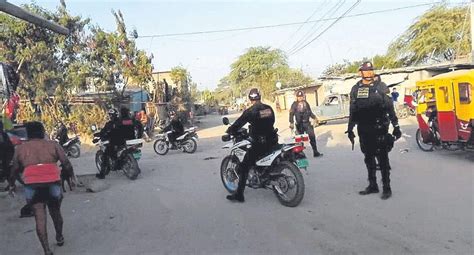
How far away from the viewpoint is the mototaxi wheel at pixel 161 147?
1434 cm

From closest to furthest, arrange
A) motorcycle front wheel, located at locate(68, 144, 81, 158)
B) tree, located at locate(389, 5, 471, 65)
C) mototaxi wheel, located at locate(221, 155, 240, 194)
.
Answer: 1. mototaxi wheel, located at locate(221, 155, 240, 194)
2. motorcycle front wheel, located at locate(68, 144, 81, 158)
3. tree, located at locate(389, 5, 471, 65)

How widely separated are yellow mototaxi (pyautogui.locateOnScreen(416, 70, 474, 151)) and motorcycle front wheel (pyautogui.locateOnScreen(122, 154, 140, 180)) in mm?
6647

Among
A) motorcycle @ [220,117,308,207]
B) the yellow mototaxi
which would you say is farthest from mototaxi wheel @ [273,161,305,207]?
the yellow mototaxi

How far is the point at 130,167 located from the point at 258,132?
4.10 m

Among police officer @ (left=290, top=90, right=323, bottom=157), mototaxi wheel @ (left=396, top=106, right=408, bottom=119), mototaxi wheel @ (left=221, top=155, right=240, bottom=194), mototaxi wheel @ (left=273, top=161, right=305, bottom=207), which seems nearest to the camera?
mototaxi wheel @ (left=273, top=161, right=305, bottom=207)

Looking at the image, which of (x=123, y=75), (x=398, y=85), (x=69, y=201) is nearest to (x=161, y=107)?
(x=123, y=75)

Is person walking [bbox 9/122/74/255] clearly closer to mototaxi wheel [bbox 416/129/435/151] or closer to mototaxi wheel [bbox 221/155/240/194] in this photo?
mototaxi wheel [bbox 221/155/240/194]

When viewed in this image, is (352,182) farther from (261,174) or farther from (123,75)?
(123,75)

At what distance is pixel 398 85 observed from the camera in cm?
2755

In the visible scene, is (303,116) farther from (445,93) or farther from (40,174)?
(40,174)

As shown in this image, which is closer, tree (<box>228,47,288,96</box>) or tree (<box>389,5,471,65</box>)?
tree (<box>389,5,471,65</box>)

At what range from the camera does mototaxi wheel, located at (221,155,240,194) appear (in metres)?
7.14

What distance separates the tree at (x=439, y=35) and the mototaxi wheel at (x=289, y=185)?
28.7 m

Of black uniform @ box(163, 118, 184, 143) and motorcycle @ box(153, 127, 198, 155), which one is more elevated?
black uniform @ box(163, 118, 184, 143)
